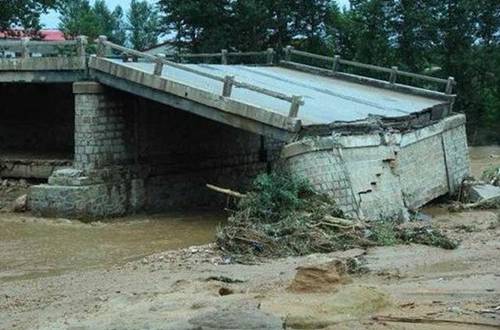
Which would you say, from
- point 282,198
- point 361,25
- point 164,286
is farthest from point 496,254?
point 361,25

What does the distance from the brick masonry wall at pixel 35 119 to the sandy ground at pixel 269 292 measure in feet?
40.3

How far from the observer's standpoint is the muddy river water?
1629 cm

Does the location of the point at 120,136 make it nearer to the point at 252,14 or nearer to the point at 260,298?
the point at 260,298

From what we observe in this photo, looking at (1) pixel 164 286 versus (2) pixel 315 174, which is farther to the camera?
(2) pixel 315 174

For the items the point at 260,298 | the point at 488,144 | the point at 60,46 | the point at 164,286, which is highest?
the point at 60,46

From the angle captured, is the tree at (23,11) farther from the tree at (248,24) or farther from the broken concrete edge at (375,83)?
the broken concrete edge at (375,83)

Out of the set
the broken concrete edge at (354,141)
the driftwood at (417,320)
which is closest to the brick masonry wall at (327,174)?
the broken concrete edge at (354,141)

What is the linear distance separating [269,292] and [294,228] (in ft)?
17.0

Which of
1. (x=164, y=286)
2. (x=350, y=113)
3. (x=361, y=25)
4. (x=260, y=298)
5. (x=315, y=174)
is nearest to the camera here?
(x=260, y=298)

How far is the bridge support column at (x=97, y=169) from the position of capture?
21.9m

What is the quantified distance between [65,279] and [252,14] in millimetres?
32351

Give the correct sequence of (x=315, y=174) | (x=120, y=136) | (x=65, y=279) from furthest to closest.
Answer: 1. (x=120, y=136)
2. (x=315, y=174)
3. (x=65, y=279)

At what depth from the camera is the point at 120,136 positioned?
23.0 meters

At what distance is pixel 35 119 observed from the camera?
27.8 m
